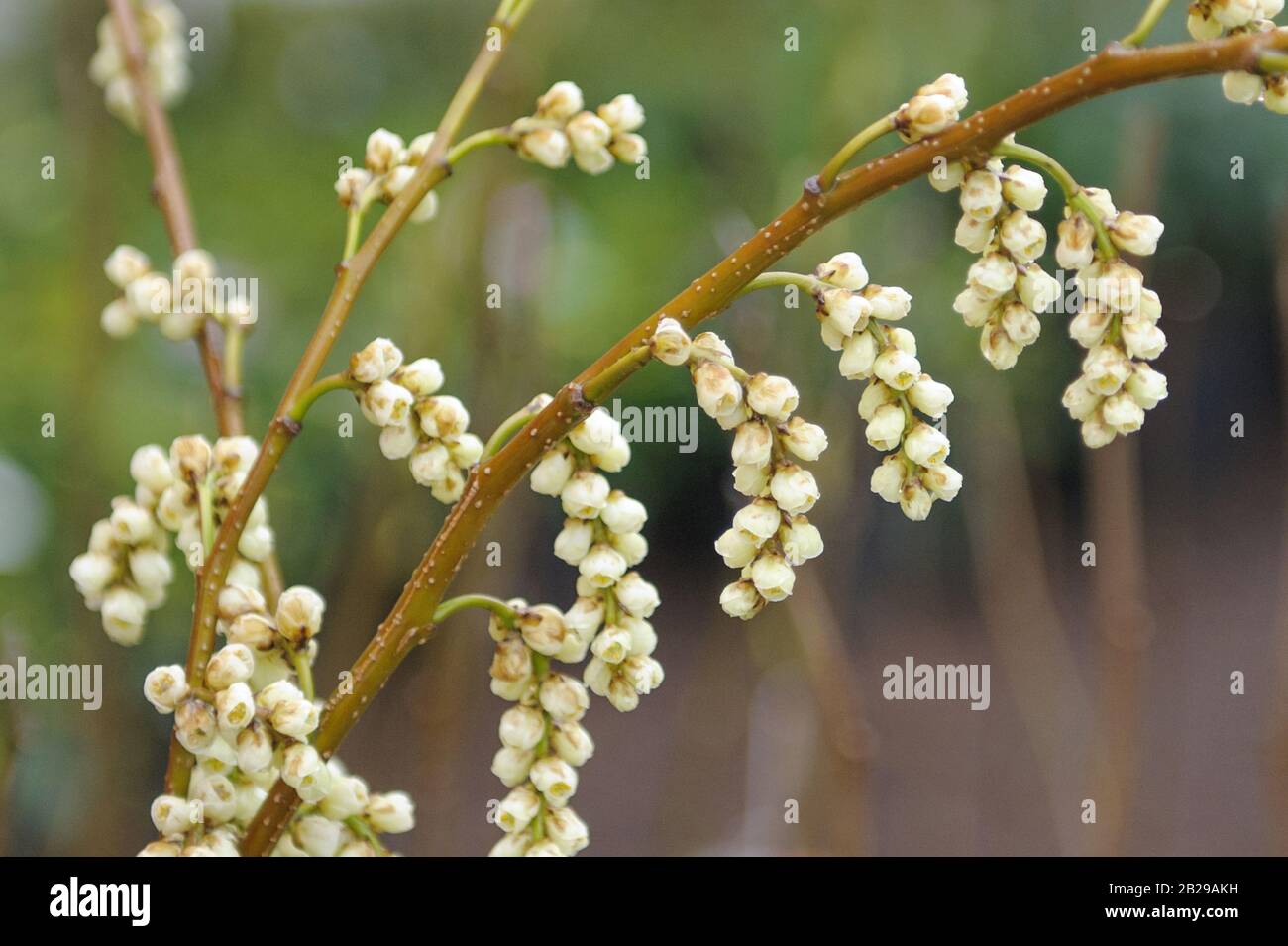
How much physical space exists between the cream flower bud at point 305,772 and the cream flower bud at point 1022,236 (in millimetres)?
310

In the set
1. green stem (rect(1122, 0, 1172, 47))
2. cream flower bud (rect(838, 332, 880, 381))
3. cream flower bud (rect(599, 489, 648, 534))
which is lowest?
cream flower bud (rect(599, 489, 648, 534))

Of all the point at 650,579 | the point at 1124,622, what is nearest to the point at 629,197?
the point at 650,579

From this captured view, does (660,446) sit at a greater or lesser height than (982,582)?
greater

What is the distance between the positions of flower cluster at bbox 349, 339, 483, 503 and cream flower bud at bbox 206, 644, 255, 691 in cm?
9

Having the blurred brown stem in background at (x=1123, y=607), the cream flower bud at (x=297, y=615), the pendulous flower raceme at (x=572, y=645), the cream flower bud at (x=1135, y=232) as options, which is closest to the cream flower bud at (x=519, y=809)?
the pendulous flower raceme at (x=572, y=645)

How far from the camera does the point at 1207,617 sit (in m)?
2.47

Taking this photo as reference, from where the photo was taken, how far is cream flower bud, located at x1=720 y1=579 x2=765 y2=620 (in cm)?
42

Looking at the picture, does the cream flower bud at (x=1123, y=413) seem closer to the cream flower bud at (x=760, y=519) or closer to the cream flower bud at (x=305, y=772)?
the cream flower bud at (x=760, y=519)

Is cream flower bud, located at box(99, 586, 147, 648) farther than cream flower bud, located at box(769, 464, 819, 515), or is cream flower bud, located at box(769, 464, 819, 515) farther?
cream flower bud, located at box(99, 586, 147, 648)

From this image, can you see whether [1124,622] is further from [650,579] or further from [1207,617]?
[1207,617]

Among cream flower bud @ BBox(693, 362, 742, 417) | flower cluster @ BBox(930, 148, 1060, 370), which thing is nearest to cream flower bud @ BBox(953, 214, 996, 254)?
flower cluster @ BBox(930, 148, 1060, 370)

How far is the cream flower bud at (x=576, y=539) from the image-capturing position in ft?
1.51

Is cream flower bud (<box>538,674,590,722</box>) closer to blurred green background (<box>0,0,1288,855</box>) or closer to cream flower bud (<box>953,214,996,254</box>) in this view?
cream flower bud (<box>953,214,996,254</box>)

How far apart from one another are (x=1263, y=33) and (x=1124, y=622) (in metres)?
0.65
